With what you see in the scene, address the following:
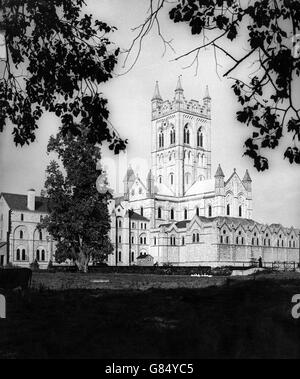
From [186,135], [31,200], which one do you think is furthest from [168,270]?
[31,200]

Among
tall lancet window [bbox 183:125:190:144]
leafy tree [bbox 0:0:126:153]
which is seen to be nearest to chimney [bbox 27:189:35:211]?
tall lancet window [bbox 183:125:190:144]

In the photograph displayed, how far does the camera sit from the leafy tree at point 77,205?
37531mm

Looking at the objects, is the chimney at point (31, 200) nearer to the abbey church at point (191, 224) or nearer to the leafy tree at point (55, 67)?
the abbey church at point (191, 224)

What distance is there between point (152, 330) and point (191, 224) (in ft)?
228

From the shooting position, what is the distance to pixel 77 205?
124ft

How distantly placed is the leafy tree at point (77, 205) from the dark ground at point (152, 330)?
1117 inches

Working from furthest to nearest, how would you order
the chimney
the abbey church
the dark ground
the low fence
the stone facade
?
1. the abbey church
2. the chimney
3. the stone facade
4. the low fence
5. the dark ground

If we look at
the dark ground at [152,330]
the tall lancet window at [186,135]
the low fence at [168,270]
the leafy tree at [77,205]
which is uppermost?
the tall lancet window at [186,135]

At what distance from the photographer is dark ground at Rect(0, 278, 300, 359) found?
6.71m

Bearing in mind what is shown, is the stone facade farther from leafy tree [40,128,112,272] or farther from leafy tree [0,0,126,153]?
leafy tree [0,0,126,153]

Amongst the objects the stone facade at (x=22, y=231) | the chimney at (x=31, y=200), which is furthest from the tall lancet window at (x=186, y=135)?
the chimney at (x=31, y=200)

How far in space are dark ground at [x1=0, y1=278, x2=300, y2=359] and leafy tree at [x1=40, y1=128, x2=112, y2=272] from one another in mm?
28374

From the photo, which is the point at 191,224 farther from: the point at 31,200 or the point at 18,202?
the point at 18,202
